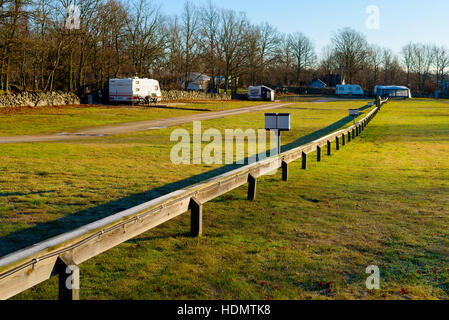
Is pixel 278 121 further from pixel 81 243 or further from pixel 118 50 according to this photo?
pixel 118 50

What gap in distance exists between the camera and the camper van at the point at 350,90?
9869cm

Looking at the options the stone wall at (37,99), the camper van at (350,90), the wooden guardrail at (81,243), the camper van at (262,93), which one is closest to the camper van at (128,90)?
the stone wall at (37,99)

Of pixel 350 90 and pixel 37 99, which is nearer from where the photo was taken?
pixel 37 99

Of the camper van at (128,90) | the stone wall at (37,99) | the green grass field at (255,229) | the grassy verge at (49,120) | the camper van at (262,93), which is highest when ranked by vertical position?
the camper van at (262,93)

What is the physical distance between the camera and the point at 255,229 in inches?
253

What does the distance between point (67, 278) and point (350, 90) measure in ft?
334

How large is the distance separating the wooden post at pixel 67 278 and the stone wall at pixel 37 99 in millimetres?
32270

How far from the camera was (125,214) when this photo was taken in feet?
15.9

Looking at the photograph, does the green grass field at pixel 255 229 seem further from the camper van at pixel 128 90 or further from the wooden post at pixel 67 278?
the camper van at pixel 128 90

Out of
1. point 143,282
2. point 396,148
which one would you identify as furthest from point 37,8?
point 143,282

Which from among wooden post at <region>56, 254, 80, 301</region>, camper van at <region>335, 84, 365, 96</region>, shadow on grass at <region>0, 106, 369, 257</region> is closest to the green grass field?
shadow on grass at <region>0, 106, 369, 257</region>

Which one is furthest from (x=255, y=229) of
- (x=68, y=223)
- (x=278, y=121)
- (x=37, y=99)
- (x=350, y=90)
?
(x=350, y=90)
